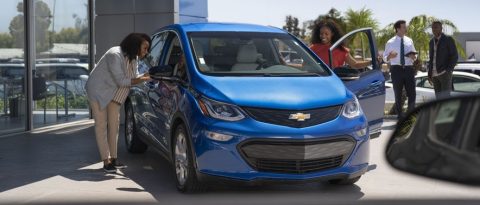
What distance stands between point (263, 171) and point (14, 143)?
589 centimetres

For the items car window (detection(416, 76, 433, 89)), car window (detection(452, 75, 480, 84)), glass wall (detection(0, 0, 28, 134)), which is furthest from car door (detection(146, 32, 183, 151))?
car window (detection(416, 76, 433, 89))

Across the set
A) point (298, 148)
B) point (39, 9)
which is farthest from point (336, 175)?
point (39, 9)

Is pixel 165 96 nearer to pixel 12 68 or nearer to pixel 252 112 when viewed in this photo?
pixel 252 112

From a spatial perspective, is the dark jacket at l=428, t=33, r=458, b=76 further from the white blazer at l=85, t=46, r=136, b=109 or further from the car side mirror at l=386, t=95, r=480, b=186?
the car side mirror at l=386, t=95, r=480, b=186

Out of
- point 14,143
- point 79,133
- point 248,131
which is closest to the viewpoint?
point 248,131

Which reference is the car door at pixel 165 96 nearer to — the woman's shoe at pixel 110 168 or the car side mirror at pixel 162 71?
the car side mirror at pixel 162 71

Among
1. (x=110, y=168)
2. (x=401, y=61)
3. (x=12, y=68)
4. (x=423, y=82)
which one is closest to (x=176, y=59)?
(x=110, y=168)

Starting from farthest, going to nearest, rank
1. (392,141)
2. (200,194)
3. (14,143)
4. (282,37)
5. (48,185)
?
1. (14,143)
2. (282,37)
3. (48,185)
4. (200,194)
5. (392,141)

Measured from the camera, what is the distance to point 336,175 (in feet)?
20.9

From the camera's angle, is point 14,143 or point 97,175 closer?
point 97,175

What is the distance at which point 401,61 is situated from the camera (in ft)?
41.9

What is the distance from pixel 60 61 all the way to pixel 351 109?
8.00 metres

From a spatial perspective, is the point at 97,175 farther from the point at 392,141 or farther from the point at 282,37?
the point at 392,141

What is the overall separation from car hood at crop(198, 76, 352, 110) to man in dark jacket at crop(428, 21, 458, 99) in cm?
642
